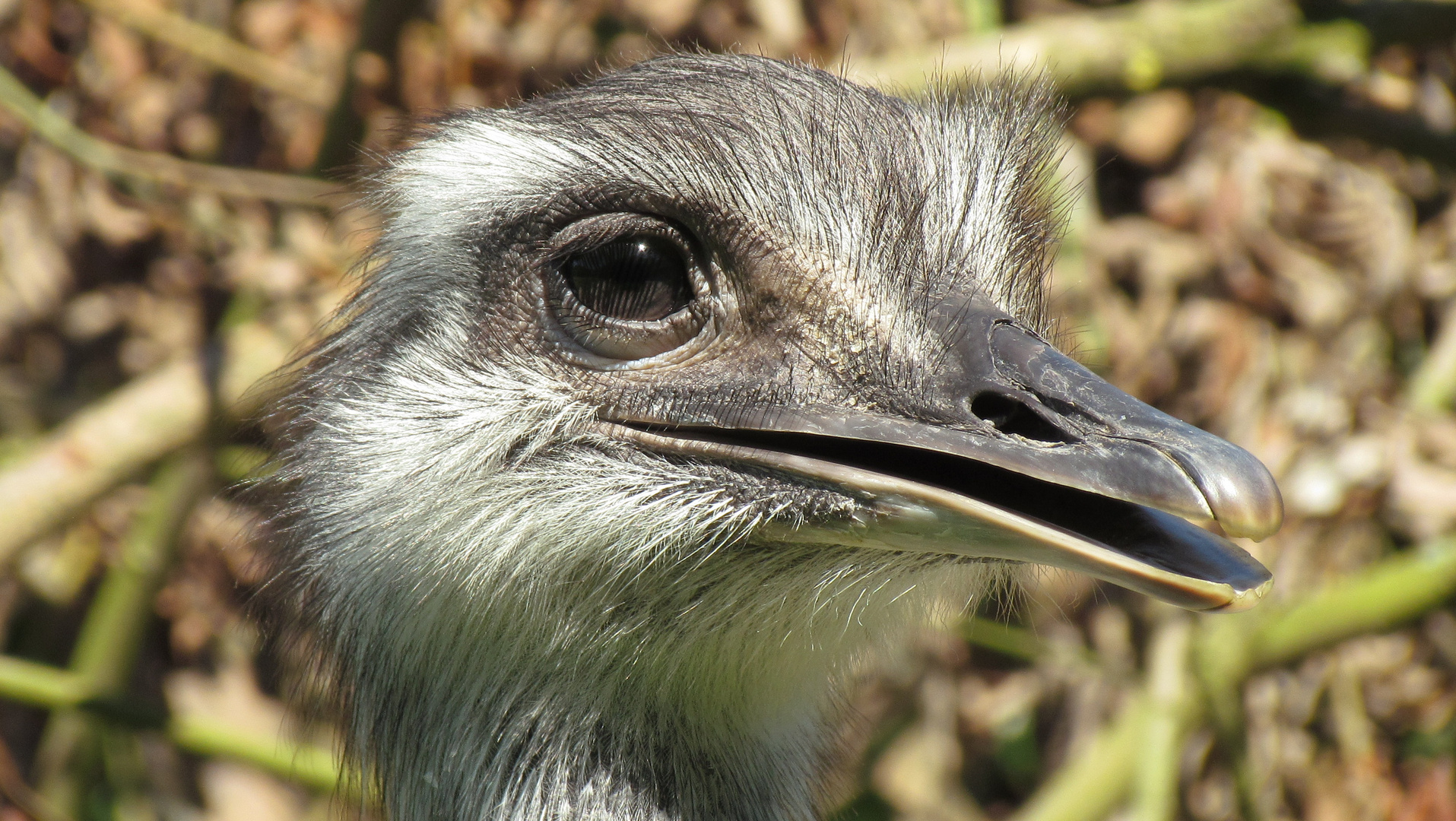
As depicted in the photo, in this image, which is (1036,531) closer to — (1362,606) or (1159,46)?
(1362,606)

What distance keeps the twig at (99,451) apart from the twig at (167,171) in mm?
625

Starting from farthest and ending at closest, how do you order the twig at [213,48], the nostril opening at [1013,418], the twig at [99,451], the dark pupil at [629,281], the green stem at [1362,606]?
1. the twig at [213,48]
2. the green stem at [1362,606]
3. the twig at [99,451]
4. the dark pupil at [629,281]
5. the nostril opening at [1013,418]

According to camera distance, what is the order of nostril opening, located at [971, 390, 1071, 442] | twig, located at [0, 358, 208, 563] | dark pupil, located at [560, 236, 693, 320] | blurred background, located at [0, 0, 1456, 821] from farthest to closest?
blurred background, located at [0, 0, 1456, 821] < twig, located at [0, 358, 208, 563] < dark pupil, located at [560, 236, 693, 320] < nostril opening, located at [971, 390, 1071, 442]

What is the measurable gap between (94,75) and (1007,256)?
3.96 m

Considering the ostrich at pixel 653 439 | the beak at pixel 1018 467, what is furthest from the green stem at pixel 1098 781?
the beak at pixel 1018 467

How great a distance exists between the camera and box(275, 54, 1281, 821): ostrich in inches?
80.2

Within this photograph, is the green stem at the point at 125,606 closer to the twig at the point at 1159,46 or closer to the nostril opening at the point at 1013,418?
the twig at the point at 1159,46

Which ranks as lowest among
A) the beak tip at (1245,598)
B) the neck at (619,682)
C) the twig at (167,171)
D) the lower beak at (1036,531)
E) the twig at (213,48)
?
the neck at (619,682)

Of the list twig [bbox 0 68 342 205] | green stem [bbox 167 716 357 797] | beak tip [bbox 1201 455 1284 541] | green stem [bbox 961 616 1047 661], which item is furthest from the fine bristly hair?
twig [bbox 0 68 342 205]

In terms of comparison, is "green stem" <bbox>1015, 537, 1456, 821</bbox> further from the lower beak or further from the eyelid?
the eyelid

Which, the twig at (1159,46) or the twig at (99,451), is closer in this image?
the twig at (99,451)

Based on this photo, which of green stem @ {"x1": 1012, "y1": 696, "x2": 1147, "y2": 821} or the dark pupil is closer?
the dark pupil

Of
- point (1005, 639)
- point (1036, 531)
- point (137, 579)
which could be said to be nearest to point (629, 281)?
point (1036, 531)

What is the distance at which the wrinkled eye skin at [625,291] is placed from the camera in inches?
84.1
